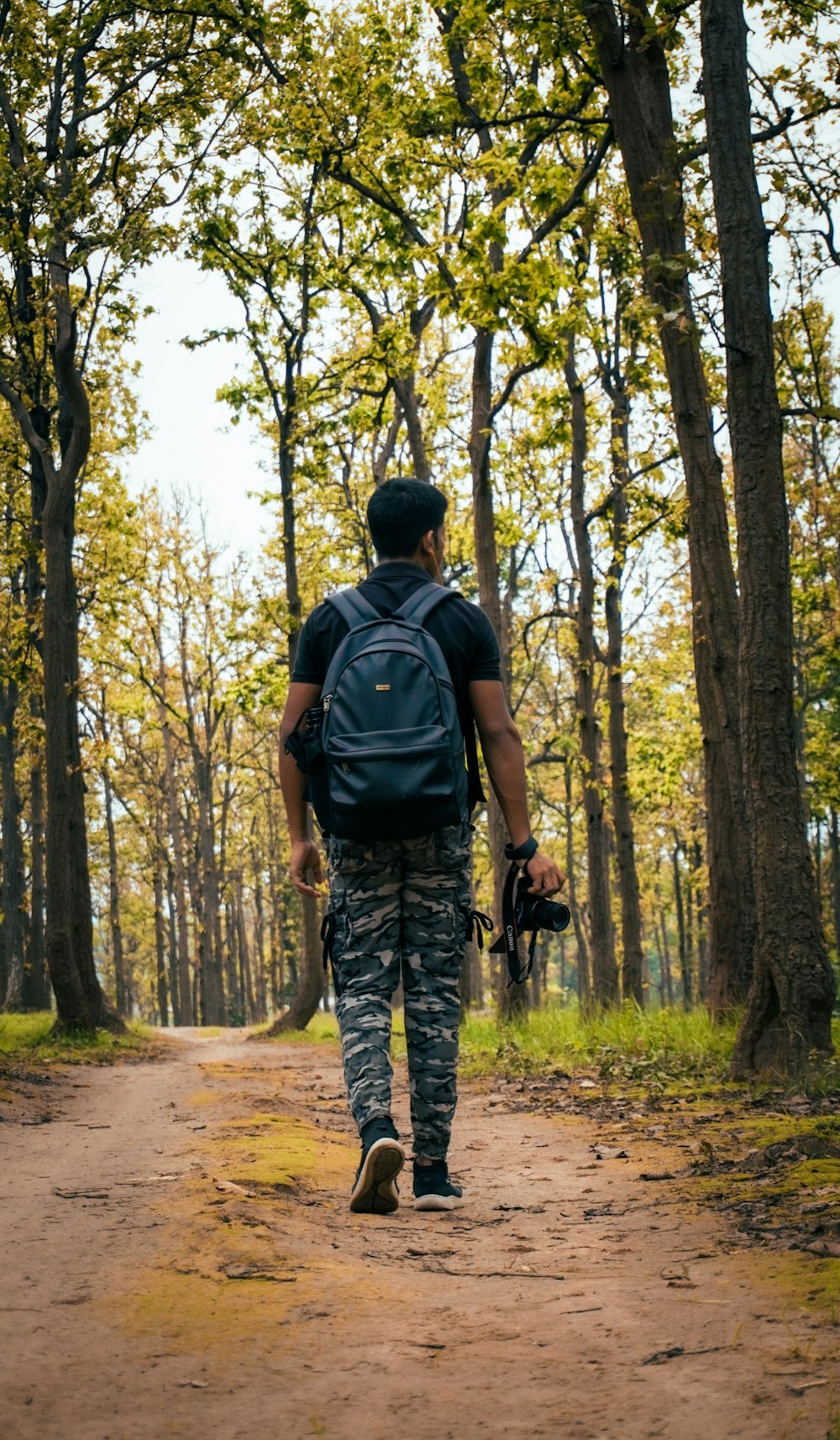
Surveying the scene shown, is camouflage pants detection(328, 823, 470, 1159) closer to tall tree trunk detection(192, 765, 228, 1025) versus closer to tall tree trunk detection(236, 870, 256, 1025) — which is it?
tall tree trunk detection(192, 765, 228, 1025)

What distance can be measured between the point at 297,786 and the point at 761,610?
3.40m

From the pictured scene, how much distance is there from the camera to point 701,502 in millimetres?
9133

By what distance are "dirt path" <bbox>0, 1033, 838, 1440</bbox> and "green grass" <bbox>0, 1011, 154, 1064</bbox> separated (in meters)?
9.25

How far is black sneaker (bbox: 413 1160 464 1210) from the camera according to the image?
4.46 meters

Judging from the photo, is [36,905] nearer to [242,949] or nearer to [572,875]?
[572,875]

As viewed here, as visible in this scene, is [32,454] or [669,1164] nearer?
[669,1164]

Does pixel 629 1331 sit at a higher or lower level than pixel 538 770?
lower

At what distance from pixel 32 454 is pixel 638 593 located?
13325 millimetres

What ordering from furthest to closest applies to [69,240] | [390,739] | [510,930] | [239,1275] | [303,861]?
[69,240] → [303,861] → [510,930] → [390,739] → [239,1275]

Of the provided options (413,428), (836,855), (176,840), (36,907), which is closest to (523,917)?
(413,428)

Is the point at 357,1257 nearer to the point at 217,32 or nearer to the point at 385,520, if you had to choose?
the point at 385,520

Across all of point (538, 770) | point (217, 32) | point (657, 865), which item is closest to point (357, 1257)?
point (217, 32)

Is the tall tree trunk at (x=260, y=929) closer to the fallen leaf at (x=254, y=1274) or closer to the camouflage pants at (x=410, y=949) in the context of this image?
the camouflage pants at (x=410, y=949)

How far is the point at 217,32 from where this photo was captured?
626 inches
